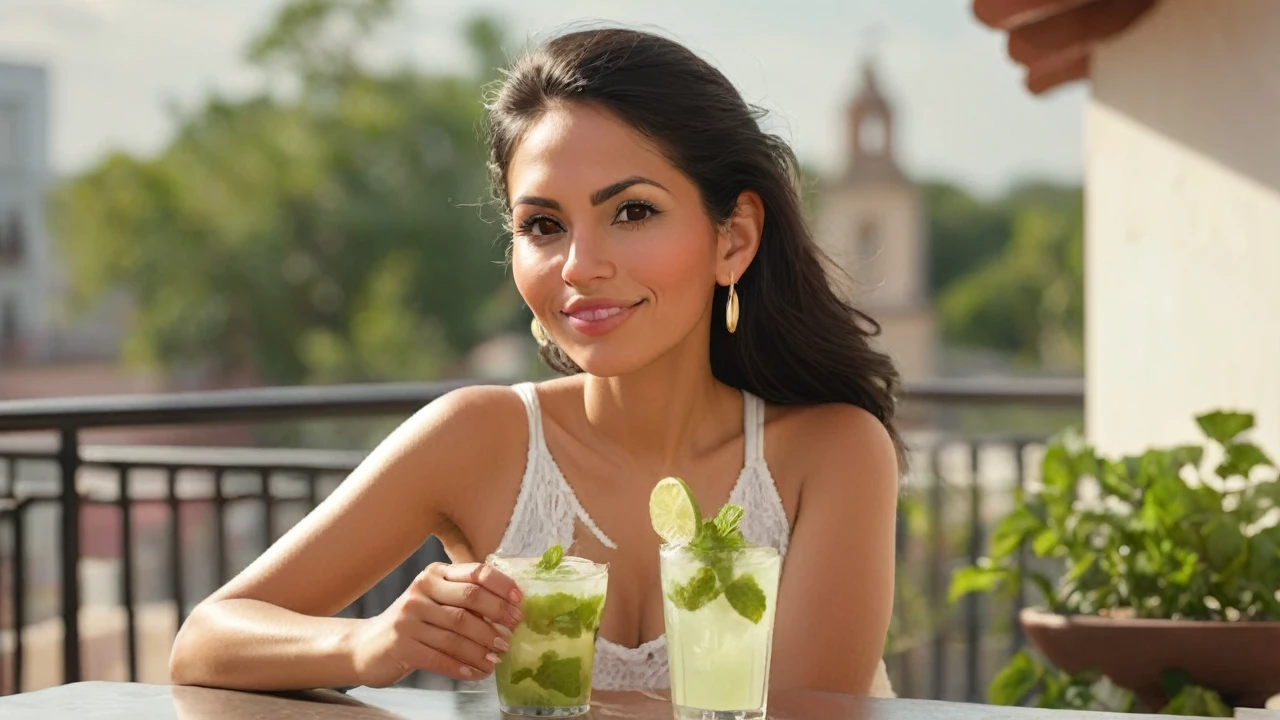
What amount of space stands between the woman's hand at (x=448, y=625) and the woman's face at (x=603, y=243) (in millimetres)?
404

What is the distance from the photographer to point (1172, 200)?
2887 millimetres

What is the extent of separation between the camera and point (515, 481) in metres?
1.87

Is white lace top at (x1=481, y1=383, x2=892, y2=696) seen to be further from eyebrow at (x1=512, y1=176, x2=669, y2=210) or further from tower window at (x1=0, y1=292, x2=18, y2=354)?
tower window at (x1=0, y1=292, x2=18, y2=354)

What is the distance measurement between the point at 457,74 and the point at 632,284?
2211 inches

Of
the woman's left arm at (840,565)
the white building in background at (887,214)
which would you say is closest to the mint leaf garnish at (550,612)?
the woman's left arm at (840,565)

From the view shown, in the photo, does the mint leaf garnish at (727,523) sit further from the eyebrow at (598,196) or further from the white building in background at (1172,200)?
the white building in background at (1172,200)

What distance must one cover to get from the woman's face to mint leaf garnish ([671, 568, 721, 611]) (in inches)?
18.5

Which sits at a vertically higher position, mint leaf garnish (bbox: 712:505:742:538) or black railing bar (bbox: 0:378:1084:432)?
black railing bar (bbox: 0:378:1084:432)

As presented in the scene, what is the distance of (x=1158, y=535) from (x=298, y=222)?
5089 cm

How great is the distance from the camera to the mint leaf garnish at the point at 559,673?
4.08ft

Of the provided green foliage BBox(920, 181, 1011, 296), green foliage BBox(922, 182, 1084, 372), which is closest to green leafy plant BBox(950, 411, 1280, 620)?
green foliage BBox(922, 182, 1084, 372)

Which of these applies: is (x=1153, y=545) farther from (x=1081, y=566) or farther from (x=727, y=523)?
(x=727, y=523)

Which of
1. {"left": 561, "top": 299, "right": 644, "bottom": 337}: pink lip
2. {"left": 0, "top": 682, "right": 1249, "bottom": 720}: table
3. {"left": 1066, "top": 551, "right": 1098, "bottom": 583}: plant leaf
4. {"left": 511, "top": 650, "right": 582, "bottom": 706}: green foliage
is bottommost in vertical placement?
{"left": 0, "top": 682, "right": 1249, "bottom": 720}: table

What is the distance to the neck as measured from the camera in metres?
1.88
